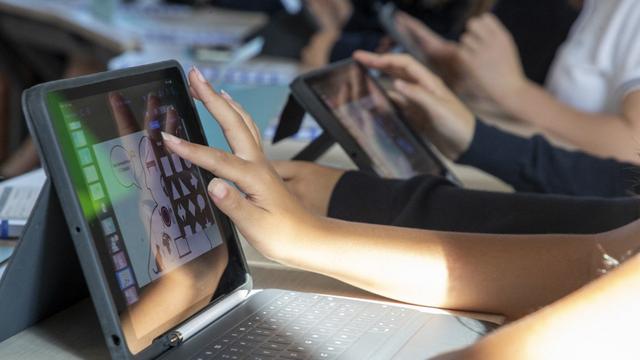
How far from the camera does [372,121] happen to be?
4.42ft

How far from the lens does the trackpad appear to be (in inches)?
30.1

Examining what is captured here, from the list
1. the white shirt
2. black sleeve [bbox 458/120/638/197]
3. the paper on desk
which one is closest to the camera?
the paper on desk

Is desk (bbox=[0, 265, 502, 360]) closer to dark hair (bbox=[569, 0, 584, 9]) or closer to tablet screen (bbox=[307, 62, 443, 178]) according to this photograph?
tablet screen (bbox=[307, 62, 443, 178])

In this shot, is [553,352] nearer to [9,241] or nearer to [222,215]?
[222,215]

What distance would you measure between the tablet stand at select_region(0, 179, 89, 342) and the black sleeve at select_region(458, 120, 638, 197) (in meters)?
0.79

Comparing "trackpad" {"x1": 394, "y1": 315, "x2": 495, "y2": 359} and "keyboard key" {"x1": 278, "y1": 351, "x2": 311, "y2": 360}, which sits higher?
"keyboard key" {"x1": 278, "y1": 351, "x2": 311, "y2": 360}

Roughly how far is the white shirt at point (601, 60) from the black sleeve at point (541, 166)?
9.1 inches

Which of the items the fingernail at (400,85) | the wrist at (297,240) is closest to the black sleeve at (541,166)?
the fingernail at (400,85)

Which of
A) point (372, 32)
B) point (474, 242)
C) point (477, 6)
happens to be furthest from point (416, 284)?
point (372, 32)

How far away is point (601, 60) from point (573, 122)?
0.43 ft

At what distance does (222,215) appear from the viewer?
860 millimetres

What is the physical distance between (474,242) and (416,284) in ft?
0.28

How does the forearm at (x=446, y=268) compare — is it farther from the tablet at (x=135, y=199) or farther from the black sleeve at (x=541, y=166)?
the black sleeve at (x=541, y=166)

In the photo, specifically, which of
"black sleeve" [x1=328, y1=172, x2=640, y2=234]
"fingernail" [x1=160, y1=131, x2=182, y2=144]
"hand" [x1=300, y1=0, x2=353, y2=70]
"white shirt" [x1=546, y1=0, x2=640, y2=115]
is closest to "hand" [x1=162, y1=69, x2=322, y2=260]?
"fingernail" [x1=160, y1=131, x2=182, y2=144]
